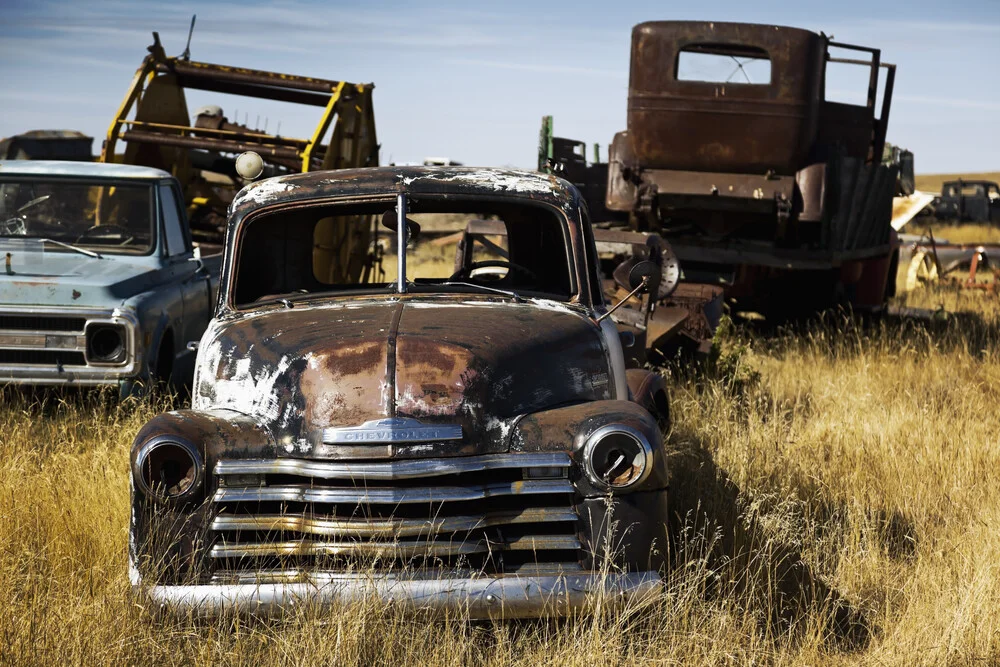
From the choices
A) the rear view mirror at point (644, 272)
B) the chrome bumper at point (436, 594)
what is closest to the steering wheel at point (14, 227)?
the rear view mirror at point (644, 272)

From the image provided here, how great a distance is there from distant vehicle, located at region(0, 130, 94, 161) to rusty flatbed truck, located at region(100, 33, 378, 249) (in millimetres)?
6575

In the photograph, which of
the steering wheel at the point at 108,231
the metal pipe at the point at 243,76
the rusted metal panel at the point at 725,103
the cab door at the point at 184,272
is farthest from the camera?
the metal pipe at the point at 243,76

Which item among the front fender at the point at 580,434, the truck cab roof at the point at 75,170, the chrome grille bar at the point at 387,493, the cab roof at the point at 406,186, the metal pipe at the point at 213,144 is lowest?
the chrome grille bar at the point at 387,493

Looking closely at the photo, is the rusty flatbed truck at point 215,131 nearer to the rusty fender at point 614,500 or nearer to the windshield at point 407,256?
the windshield at point 407,256

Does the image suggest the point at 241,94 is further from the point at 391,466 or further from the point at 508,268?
the point at 391,466

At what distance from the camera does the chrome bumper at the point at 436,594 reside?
11.8 ft

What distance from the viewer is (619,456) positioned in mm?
3832

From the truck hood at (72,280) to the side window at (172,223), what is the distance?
0.41 meters

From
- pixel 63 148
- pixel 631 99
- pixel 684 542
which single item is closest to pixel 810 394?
pixel 631 99

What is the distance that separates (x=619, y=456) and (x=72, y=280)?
4.64 m

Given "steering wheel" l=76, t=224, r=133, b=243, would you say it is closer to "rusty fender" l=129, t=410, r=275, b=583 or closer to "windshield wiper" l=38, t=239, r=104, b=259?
"windshield wiper" l=38, t=239, r=104, b=259

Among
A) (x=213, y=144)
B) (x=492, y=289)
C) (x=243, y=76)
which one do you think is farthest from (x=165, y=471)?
(x=243, y=76)

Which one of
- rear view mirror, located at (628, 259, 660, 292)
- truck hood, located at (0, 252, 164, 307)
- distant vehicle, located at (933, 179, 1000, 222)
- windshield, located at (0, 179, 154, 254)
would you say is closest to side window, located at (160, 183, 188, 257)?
windshield, located at (0, 179, 154, 254)

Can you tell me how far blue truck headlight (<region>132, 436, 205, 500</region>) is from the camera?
3.79 metres
